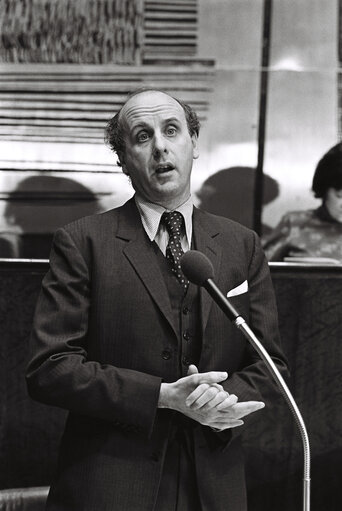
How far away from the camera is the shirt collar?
1.66 metres

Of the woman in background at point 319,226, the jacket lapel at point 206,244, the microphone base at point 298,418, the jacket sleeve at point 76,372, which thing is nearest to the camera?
the microphone base at point 298,418

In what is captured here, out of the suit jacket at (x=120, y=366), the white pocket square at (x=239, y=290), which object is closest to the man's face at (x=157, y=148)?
the suit jacket at (x=120, y=366)

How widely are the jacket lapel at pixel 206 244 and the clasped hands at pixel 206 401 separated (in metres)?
0.18

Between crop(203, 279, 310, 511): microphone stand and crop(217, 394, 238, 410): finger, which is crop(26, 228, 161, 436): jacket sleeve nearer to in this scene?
crop(217, 394, 238, 410): finger

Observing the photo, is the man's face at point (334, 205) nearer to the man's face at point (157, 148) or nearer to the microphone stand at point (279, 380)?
the man's face at point (157, 148)

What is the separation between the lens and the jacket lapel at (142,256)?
1.55m

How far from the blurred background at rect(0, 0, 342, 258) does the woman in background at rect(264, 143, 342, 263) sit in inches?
1.5

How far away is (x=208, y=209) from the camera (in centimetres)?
262

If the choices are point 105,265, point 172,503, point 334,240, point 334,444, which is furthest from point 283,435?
point 105,265

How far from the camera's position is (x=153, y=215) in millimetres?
1673

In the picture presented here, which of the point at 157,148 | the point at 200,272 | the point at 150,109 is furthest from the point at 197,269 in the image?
the point at 150,109

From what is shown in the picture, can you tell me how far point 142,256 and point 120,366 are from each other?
9.4 inches

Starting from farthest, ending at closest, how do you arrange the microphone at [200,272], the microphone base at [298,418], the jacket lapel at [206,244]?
the jacket lapel at [206,244] → the microphone at [200,272] → the microphone base at [298,418]

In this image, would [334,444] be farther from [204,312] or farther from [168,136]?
[168,136]
